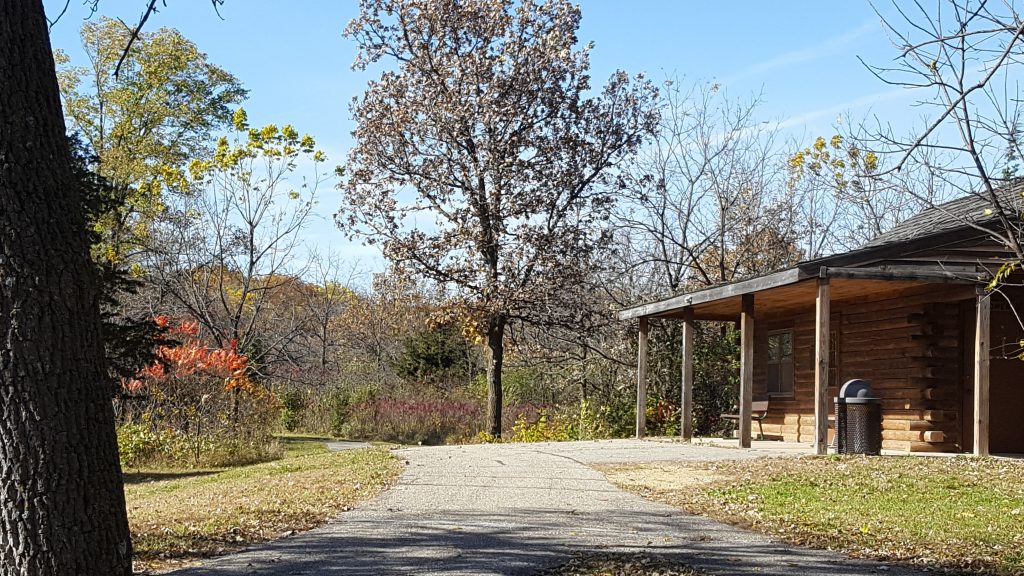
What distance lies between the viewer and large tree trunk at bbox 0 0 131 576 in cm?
459

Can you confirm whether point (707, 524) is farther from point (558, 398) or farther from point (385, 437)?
point (558, 398)

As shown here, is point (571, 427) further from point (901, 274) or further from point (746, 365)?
point (901, 274)

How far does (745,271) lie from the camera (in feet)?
84.1

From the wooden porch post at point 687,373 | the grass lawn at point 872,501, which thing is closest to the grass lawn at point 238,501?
the grass lawn at point 872,501

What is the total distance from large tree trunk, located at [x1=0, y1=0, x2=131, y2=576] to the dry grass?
2859mm

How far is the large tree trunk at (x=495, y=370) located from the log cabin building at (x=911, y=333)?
14.4ft

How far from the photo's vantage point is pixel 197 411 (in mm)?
17906

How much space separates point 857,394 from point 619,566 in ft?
28.9

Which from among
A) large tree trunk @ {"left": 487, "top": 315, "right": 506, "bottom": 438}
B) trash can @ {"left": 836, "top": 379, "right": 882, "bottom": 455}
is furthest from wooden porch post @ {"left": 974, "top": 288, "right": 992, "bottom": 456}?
large tree trunk @ {"left": 487, "top": 315, "right": 506, "bottom": 438}

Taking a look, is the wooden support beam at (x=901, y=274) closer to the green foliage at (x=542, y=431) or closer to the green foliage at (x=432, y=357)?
the green foliage at (x=542, y=431)

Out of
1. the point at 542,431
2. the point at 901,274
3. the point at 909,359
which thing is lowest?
the point at 542,431

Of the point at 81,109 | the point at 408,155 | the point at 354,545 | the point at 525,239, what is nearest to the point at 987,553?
the point at 354,545

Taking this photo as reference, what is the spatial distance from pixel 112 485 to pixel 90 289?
0.97 m

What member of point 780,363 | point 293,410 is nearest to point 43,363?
point 780,363
